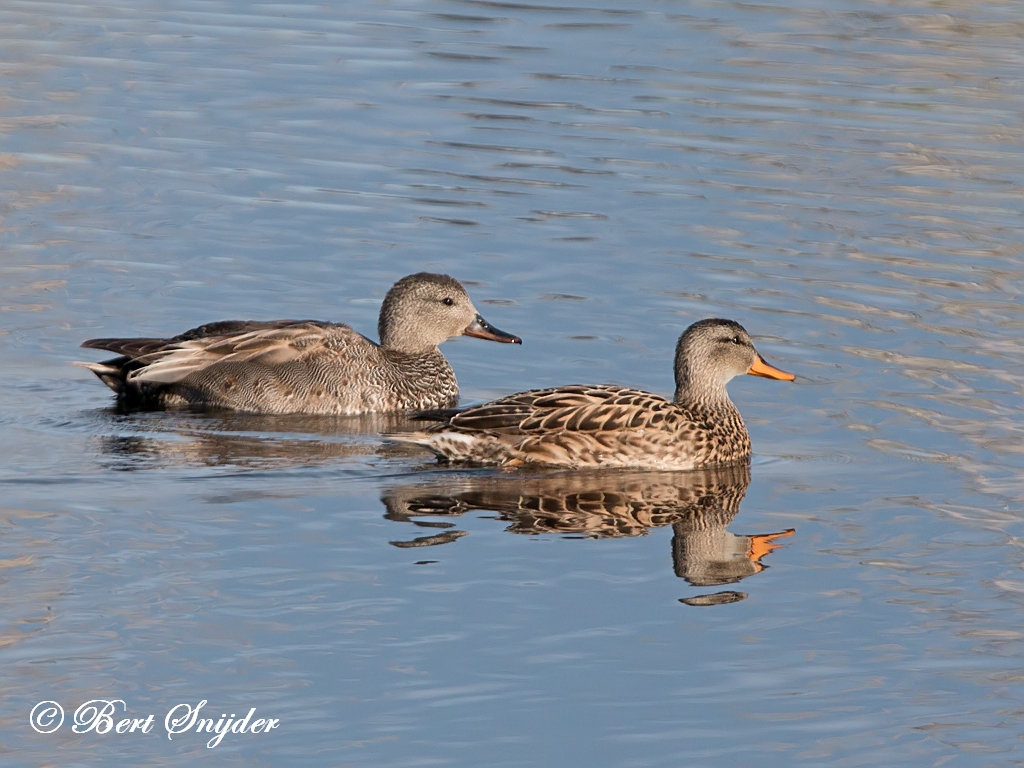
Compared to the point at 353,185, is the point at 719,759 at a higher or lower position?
lower

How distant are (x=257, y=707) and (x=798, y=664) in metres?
2.37

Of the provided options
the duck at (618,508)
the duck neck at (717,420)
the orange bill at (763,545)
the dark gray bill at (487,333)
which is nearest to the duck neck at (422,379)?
the dark gray bill at (487,333)

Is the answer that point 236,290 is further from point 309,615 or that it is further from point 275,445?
point 309,615

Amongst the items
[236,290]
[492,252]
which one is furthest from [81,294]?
[492,252]

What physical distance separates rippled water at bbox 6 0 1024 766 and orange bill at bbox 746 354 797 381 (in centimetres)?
39

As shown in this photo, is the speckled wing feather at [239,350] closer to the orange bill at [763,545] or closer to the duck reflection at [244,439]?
the duck reflection at [244,439]

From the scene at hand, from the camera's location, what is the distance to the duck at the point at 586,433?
37.6ft

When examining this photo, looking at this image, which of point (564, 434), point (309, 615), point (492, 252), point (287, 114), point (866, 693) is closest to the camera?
point (866, 693)

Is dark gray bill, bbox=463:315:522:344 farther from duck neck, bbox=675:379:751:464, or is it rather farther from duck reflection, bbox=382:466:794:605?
duck reflection, bbox=382:466:794:605

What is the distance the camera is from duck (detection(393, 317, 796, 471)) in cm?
1145

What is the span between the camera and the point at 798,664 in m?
8.16
